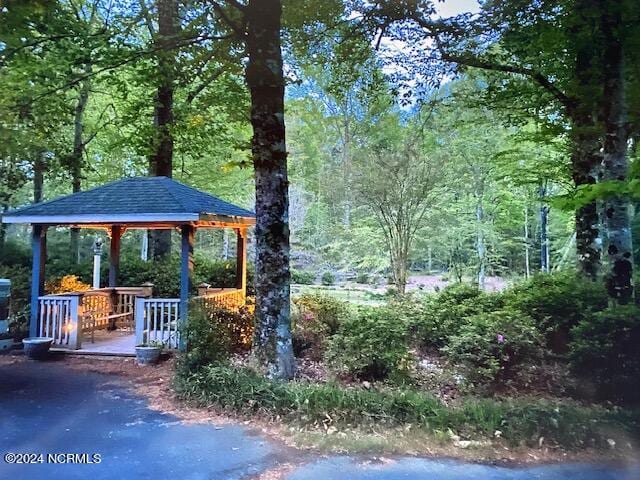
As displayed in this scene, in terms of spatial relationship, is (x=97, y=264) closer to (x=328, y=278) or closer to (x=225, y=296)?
(x=225, y=296)

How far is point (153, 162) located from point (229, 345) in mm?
7402

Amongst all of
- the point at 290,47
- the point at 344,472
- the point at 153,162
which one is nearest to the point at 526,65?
the point at 290,47

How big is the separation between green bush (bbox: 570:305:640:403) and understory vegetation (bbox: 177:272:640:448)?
0.01m

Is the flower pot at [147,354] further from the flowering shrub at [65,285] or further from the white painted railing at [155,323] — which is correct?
the flowering shrub at [65,285]

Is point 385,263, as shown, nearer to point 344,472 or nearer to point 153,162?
point 153,162

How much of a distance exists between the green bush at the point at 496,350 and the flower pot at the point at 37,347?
19.8 ft

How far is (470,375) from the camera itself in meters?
5.30

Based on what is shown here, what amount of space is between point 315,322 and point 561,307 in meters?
3.52

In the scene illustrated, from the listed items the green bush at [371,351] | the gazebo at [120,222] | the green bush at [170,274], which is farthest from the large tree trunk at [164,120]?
the green bush at [371,351]

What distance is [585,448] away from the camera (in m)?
3.74

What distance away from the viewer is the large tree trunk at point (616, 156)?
5.23 m

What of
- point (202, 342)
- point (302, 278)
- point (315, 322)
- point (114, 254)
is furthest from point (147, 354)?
point (302, 278)

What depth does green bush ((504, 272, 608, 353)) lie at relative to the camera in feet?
19.0

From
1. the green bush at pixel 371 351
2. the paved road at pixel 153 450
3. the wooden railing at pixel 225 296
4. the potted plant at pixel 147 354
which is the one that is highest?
the wooden railing at pixel 225 296
